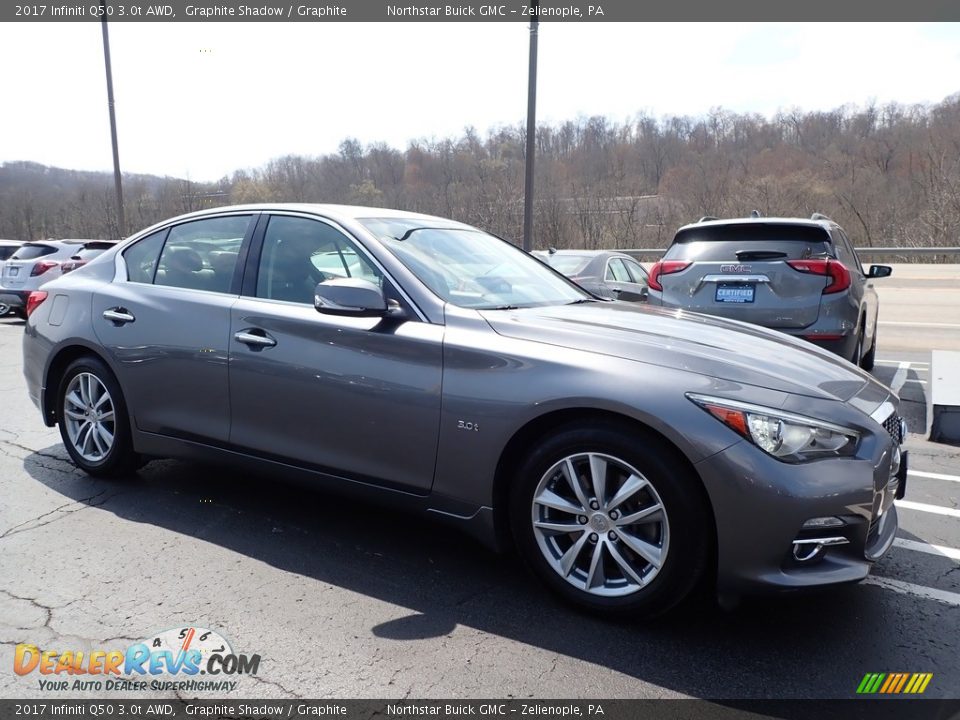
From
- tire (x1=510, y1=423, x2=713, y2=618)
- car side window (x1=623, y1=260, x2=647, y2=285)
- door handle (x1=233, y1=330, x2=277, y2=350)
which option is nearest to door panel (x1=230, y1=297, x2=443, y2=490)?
door handle (x1=233, y1=330, x2=277, y2=350)

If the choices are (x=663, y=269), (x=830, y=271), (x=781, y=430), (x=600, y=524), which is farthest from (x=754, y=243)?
(x=600, y=524)

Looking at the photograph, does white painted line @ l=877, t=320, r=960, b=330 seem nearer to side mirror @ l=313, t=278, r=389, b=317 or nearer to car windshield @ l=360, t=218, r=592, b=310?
car windshield @ l=360, t=218, r=592, b=310

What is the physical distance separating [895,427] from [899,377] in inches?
235

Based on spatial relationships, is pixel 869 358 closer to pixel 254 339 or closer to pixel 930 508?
pixel 930 508

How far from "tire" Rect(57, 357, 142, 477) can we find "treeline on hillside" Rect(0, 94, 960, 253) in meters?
23.3

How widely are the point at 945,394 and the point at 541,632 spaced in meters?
4.69

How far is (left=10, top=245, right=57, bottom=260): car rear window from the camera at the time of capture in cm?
1396

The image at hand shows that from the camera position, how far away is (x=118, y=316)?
4289mm

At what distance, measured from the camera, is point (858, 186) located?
38562 millimetres

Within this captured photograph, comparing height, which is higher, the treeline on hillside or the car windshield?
the treeline on hillside

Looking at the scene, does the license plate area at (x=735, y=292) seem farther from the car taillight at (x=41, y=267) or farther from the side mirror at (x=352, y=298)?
the car taillight at (x=41, y=267)

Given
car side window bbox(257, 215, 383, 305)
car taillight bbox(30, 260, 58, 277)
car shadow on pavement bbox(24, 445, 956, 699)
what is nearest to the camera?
car shadow on pavement bbox(24, 445, 956, 699)

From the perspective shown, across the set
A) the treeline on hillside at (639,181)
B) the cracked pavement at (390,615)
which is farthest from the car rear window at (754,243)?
the treeline on hillside at (639,181)

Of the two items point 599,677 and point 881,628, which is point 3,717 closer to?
point 599,677
